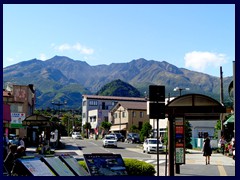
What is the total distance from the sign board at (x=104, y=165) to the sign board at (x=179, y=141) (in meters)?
5.82

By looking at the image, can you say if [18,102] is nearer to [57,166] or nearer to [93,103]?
[57,166]

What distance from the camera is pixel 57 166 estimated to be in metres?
12.9

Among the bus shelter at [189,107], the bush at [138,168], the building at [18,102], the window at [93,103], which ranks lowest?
the bush at [138,168]

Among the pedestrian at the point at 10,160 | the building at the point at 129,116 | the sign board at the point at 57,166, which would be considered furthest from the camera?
the building at the point at 129,116

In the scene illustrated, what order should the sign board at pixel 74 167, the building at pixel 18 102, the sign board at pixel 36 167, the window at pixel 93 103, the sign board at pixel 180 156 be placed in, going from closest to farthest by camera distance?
1. the sign board at pixel 36 167
2. the sign board at pixel 74 167
3. the sign board at pixel 180 156
4. the building at pixel 18 102
5. the window at pixel 93 103

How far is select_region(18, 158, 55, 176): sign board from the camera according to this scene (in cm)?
1184

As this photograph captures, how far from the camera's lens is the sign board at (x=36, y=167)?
11.8 m

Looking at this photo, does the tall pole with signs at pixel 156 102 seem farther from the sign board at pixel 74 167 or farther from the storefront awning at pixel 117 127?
the storefront awning at pixel 117 127

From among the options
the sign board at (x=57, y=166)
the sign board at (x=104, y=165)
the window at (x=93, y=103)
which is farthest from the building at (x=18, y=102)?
the window at (x=93, y=103)

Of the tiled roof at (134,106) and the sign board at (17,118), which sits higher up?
the tiled roof at (134,106)

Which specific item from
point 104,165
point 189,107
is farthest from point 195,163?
point 104,165

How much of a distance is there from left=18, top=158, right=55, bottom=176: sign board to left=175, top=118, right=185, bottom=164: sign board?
8.25 metres

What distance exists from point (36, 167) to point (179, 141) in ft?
28.9
